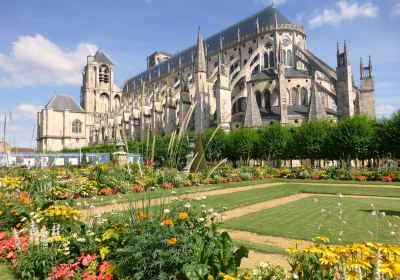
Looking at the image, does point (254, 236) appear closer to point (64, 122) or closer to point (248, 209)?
point (248, 209)

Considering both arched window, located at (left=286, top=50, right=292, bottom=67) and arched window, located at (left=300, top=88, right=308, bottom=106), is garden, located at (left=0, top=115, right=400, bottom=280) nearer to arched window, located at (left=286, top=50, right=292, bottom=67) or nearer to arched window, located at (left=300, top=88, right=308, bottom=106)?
arched window, located at (left=300, top=88, right=308, bottom=106)

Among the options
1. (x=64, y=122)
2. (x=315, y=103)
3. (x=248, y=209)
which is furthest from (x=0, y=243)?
(x=64, y=122)

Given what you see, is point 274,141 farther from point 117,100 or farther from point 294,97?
point 117,100

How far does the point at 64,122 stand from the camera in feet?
215

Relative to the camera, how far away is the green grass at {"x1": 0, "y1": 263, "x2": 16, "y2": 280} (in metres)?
4.45

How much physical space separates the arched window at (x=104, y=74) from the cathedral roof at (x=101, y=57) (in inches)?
59.0

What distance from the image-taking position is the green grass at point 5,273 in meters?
4.45

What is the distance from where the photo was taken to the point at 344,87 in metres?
34.2

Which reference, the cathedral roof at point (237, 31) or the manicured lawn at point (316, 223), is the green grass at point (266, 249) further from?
the cathedral roof at point (237, 31)

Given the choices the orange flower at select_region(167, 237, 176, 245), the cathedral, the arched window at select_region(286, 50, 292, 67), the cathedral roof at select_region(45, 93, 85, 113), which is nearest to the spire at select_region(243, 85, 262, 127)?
the cathedral

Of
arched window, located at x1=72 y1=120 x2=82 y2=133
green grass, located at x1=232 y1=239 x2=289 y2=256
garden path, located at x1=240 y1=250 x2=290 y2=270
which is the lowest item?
garden path, located at x1=240 y1=250 x2=290 y2=270

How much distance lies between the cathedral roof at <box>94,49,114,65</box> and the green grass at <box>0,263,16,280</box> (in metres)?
77.2

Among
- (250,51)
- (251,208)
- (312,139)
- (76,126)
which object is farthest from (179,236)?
(76,126)

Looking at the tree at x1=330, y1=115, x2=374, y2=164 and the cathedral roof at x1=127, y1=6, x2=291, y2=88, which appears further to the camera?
the cathedral roof at x1=127, y1=6, x2=291, y2=88
